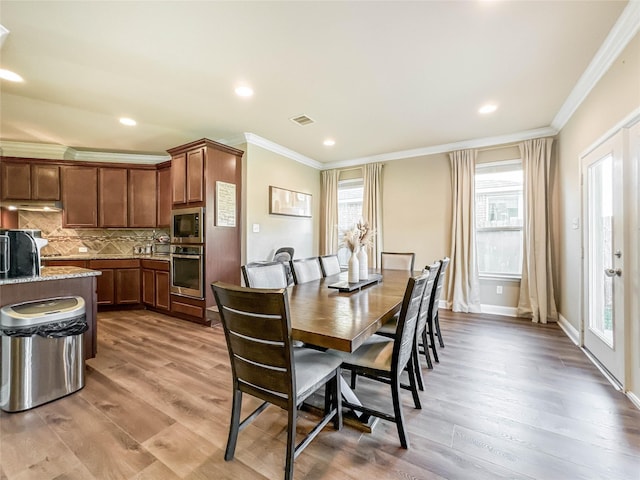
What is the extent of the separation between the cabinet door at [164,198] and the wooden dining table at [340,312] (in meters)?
3.36

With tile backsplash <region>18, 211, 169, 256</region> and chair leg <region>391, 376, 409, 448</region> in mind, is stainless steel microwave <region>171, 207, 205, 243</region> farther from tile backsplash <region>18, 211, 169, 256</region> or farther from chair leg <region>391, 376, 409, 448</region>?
chair leg <region>391, 376, 409, 448</region>

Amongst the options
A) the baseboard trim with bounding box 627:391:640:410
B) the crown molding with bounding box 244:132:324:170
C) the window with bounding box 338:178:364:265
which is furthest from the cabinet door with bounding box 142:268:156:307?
the baseboard trim with bounding box 627:391:640:410

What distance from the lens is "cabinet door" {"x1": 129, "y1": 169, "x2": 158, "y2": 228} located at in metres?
4.68

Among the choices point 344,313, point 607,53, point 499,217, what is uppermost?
point 607,53

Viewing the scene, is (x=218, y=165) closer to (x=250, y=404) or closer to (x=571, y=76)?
(x=250, y=404)

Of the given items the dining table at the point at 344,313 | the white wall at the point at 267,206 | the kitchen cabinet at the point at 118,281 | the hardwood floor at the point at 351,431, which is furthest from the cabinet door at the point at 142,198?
the dining table at the point at 344,313

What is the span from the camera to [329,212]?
18.2ft

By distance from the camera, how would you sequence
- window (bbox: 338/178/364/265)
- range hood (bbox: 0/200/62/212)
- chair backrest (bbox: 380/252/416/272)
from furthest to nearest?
1. window (bbox: 338/178/364/265)
2. range hood (bbox: 0/200/62/212)
3. chair backrest (bbox: 380/252/416/272)

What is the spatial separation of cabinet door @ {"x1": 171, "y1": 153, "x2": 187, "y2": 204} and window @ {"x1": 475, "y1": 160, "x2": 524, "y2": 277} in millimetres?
4412

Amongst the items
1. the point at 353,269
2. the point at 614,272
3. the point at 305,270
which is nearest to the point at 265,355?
the point at 353,269

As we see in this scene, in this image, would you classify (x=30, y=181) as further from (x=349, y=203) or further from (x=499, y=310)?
(x=499, y=310)

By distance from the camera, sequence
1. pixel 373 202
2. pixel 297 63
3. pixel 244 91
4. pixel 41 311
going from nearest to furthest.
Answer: pixel 41 311, pixel 297 63, pixel 244 91, pixel 373 202

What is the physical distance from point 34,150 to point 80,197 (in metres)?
1.07

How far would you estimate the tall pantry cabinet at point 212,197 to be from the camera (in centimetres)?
369
